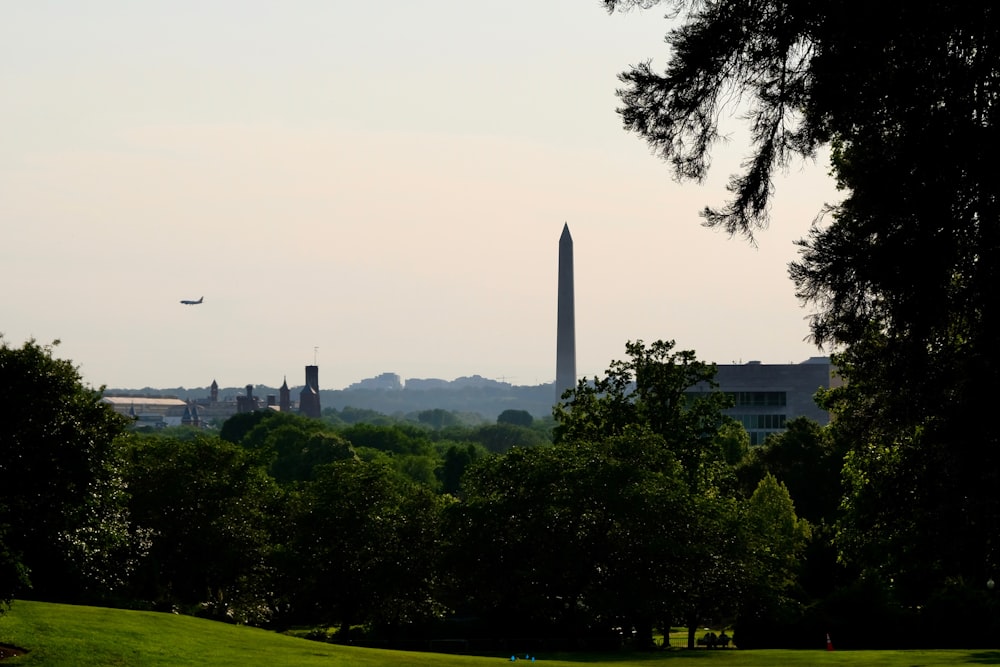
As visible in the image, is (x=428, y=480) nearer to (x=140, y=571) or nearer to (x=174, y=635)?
(x=140, y=571)

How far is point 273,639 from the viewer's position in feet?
135

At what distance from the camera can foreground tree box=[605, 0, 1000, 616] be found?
592 inches

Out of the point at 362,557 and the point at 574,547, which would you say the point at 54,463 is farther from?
the point at 362,557

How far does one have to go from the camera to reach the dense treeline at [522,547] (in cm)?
5341

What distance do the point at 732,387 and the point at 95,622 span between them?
149 meters

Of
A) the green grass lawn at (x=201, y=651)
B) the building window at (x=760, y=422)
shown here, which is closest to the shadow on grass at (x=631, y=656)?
the green grass lawn at (x=201, y=651)

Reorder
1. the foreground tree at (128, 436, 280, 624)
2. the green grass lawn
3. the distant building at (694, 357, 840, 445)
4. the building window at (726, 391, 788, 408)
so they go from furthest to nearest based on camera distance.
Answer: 1. the building window at (726, 391, 788, 408)
2. the distant building at (694, 357, 840, 445)
3. the foreground tree at (128, 436, 280, 624)
4. the green grass lawn

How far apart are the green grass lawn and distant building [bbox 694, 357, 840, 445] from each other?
431 ft

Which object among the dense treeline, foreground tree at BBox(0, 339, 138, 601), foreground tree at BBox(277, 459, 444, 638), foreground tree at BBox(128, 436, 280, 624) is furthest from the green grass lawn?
foreground tree at BBox(128, 436, 280, 624)

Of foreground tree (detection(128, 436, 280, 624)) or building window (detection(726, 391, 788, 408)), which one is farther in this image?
building window (detection(726, 391, 788, 408))

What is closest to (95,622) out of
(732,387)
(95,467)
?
(95,467)

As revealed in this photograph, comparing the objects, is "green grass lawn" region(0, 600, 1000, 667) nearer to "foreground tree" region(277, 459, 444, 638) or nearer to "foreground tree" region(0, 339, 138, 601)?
"foreground tree" region(0, 339, 138, 601)

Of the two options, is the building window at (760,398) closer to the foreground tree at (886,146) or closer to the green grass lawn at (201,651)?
the green grass lawn at (201,651)

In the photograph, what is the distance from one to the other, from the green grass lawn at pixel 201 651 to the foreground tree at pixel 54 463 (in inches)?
69.7
